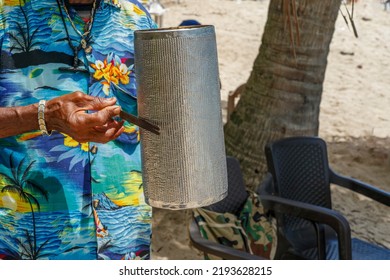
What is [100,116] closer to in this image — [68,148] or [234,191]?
[68,148]

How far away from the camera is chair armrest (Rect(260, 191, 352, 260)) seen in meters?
2.86

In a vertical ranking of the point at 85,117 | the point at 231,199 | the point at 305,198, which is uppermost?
the point at 85,117

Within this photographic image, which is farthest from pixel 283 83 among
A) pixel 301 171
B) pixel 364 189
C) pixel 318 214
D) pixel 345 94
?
pixel 345 94

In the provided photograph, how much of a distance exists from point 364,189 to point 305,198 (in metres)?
0.33

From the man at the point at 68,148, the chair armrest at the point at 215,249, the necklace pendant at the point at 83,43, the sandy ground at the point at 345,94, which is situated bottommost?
the sandy ground at the point at 345,94

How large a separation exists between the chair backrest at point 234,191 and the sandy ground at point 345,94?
96cm

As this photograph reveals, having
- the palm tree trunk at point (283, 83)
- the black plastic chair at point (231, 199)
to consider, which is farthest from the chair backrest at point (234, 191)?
the palm tree trunk at point (283, 83)

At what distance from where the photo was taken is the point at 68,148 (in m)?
1.92

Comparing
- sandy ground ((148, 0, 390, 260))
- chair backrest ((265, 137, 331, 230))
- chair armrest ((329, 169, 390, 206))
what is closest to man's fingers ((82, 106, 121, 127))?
chair backrest ((265, 137, 331, 230))

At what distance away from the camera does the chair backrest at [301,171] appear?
3406 mm

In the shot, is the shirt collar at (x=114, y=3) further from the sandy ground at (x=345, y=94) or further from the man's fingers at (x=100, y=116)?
the sandy ground at (x=345, y=94)

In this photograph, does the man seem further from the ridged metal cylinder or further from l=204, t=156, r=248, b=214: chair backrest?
l=204, t=156, r=248, b=214: chair backrest

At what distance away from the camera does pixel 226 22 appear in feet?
37.4
